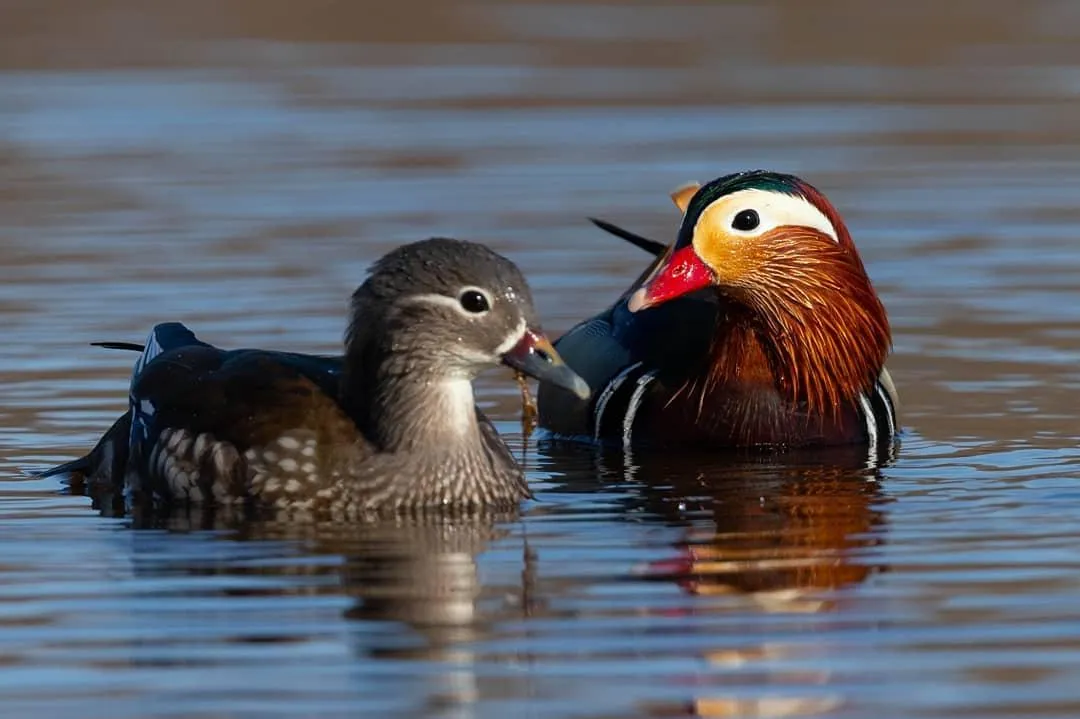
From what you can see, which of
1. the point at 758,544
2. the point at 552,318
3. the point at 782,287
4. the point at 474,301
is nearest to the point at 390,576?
the point at 474,301

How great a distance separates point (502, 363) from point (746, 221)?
6.95 ft

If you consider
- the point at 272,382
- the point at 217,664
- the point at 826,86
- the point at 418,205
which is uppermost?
the point at 826,86

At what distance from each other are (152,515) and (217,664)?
7.13 feet

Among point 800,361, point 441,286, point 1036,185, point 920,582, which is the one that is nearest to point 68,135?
point 1036,185

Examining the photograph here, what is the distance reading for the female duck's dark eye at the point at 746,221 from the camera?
10633 millimetres

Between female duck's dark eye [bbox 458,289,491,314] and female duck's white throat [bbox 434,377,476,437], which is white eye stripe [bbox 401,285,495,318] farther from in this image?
female duck's white throat [bbox 434,377,476,437]

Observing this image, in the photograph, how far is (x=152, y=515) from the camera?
9.28m

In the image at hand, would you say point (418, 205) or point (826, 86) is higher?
point (826, 86)

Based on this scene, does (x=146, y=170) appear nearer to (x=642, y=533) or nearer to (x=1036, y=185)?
(x=1036, y=185)

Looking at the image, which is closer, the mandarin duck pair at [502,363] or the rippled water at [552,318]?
the rippled water at [552,318]

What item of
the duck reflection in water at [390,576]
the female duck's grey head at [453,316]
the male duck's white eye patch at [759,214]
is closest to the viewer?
the duck reflection in water at [390,576]

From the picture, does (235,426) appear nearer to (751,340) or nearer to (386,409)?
(386,409)

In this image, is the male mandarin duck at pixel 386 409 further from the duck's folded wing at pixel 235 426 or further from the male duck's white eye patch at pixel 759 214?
the male duck's white eye patch at pixel 759 214

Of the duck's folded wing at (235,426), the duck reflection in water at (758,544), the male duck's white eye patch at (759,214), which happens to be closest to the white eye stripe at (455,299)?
the duck's folded wing at (235,426)
